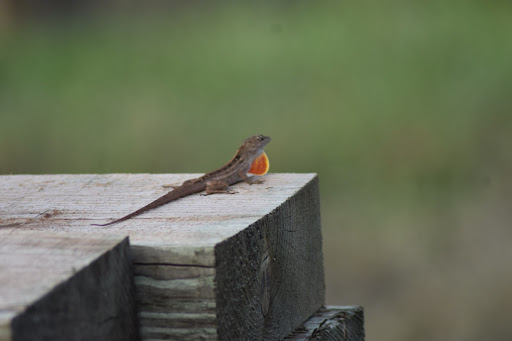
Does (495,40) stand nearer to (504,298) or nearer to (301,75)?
(301,75)

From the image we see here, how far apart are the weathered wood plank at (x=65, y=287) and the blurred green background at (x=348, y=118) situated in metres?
3.70

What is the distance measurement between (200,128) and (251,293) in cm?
411

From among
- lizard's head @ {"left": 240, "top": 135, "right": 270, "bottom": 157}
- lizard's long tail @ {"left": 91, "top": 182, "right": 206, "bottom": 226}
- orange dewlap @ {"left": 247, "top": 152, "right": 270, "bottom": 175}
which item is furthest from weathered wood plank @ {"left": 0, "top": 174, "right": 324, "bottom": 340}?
lizard's head @ {"left": 240, "top": 135, "right": 270, "bottom": 157}

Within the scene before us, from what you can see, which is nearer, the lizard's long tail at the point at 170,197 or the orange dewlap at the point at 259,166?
the lizard's long tail at the point at 170,197

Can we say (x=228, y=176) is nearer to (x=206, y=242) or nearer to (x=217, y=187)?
(x=217, y=187)

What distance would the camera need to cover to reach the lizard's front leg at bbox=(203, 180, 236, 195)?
3.06 m

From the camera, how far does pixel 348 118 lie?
6.07 metres

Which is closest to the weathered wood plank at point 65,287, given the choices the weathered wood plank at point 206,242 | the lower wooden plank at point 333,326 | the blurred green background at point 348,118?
the weathered wood plank at point 206,242

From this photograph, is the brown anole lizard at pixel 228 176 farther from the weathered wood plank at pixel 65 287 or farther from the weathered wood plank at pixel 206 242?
the weathered wood plank at pixel 65 287

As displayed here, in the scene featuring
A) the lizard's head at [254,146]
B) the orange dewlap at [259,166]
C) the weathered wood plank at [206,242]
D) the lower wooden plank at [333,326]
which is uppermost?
the lizard's head at [254,146]

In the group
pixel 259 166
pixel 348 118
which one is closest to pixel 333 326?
pixel 259 166

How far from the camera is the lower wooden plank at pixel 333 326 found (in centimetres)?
272

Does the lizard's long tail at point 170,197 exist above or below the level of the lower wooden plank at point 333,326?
above

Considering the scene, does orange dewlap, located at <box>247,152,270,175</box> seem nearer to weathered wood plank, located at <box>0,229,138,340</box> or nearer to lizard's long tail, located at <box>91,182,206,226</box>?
lizard's long tail, located at <box>91,182,206,226</box>
